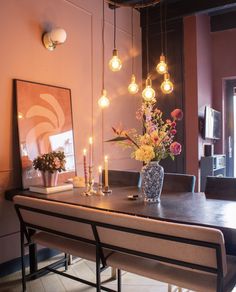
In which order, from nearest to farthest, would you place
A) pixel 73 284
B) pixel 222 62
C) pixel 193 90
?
1. pixel 73 284
2. pixel 193 90
3. pixel 222 62

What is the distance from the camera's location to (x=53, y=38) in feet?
10.4

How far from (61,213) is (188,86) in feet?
11.0

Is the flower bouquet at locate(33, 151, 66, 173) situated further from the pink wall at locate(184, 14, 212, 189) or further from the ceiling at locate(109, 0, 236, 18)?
the pink wall at locate(184, 14, 212, 189)

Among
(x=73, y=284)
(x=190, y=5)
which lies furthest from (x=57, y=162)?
(x=190, y=5)

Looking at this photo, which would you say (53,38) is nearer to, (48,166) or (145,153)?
(48,166)

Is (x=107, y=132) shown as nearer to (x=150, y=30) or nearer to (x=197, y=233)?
(x=150, y=30)

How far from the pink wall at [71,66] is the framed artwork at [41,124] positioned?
96 millimetres

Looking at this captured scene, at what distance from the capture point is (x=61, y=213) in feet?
6.70

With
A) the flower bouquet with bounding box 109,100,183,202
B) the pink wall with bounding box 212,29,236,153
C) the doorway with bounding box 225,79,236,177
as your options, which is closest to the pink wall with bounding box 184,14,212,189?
the pink wall with bounding box 212,29,236,153

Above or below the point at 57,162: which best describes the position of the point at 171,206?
below

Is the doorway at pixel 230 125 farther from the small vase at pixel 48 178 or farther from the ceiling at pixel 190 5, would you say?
the small vase at pixel 48 178

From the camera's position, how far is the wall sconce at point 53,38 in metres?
3.17

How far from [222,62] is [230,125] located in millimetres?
1128

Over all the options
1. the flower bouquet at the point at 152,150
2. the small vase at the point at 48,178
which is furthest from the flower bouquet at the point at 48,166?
the flower bouquet at the point at 152,150
